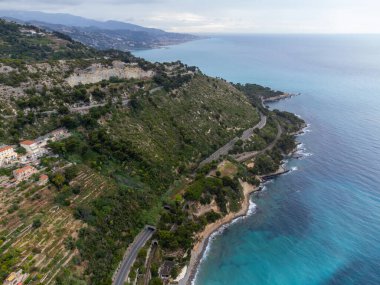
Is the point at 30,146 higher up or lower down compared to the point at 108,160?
higher up

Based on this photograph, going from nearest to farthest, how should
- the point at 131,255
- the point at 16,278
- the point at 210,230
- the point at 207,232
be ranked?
the point at 16,278 → the point at 131,255 → the point at 207,232 → the point at 210,230

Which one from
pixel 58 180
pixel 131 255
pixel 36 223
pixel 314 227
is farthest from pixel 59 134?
pixel 314 227

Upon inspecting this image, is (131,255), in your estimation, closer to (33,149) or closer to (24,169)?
(24,169)

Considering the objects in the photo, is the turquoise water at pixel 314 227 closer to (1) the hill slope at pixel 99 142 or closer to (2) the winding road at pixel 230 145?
(2) the winding road at pixel 230 145

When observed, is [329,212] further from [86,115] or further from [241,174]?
[86,115]

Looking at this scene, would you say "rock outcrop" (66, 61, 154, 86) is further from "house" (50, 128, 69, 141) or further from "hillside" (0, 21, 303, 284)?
"house" (50, 128, 69, 141)
